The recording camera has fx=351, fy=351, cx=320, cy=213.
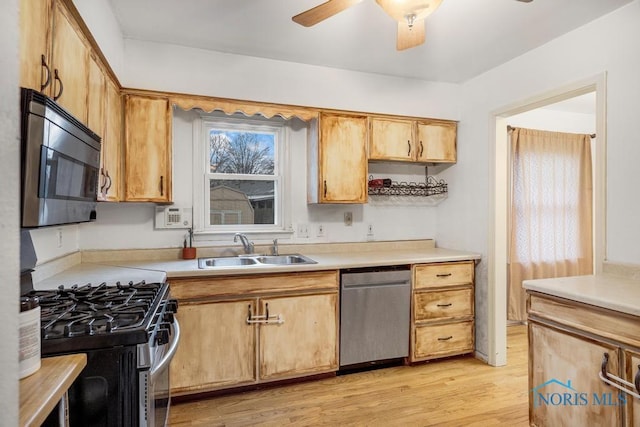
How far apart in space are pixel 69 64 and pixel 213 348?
5.81ft

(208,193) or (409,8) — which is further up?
(409,8)

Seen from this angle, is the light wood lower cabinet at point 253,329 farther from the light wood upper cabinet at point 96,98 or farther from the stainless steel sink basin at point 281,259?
the light wood upper cabinet at point 96,98

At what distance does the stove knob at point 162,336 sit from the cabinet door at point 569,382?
69.3 inches

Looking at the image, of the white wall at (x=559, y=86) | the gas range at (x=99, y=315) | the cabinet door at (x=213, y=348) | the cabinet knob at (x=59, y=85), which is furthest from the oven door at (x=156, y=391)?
the white wall at (x=559, y=86)

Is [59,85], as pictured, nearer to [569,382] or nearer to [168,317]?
[168,317]

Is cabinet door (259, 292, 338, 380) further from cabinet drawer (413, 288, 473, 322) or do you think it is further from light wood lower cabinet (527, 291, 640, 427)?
light wood lower cabinet (527, 291, 640, 427)

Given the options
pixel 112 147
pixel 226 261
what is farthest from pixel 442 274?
pixel 112 147

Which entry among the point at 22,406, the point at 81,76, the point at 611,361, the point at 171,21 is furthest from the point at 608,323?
the point at 171,21

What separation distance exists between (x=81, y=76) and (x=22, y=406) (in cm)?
159

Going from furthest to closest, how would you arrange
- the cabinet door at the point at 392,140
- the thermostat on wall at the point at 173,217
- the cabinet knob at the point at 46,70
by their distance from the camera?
1. the cabinet door at the point at 392,140
2. the thermostat on wall at the point at 173,217
3. the cabinet knob at the point at 46,70

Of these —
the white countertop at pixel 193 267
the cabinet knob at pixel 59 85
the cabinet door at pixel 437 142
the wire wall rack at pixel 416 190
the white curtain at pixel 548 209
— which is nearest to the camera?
the cabinet knob at pixel 59 85

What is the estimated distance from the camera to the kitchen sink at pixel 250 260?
2640 millimetres

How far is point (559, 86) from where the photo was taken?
237cm

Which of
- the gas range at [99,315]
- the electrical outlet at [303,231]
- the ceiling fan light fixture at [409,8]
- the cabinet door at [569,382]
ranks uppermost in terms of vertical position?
the ceiling fan light fixture at [409,8]
